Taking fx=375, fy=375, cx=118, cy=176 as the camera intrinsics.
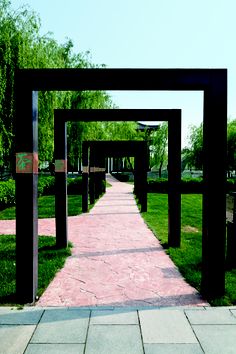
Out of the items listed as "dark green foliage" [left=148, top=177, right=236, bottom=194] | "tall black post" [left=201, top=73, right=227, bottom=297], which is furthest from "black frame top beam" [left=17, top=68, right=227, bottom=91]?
"dark green foliage" [left=148, top=177, right=236, bottom=194]

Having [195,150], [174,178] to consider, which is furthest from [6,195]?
[195,150]

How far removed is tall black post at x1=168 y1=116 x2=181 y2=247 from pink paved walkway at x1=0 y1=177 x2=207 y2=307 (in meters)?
0.45

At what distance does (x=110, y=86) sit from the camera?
195 inches

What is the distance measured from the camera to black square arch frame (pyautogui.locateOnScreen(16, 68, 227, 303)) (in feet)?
15.6

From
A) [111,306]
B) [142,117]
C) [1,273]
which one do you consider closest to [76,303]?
[111,306]

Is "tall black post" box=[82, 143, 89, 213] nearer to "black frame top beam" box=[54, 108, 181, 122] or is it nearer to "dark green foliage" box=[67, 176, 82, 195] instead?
"black frame top beam" box=[54, 108, 181, 122]

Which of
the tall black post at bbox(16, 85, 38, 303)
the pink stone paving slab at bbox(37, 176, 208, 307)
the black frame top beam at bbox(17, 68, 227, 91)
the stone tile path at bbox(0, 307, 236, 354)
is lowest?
the pink stone paving slab at bbox(37, 176, 208, 307)

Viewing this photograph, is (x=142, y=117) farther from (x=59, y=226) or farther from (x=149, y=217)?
(x=149, y=217)

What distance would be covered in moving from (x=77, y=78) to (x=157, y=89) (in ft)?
3.50

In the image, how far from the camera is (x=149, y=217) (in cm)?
1275

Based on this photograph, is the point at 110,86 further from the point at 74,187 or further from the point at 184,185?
the point at 184,185

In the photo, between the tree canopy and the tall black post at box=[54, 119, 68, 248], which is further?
the tree canopy

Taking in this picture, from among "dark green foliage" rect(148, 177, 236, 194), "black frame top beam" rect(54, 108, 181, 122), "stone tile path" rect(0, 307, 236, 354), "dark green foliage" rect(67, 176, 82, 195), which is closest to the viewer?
"stone tile path" rect(0, 307, 236, 354)

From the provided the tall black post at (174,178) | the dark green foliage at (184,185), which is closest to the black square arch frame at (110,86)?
the tall black post at (174,178)
